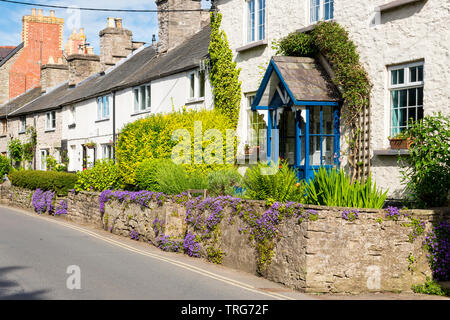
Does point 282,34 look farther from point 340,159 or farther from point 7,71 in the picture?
point 7,71

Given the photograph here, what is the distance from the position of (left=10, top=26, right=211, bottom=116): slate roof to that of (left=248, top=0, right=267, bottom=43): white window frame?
9.94ft

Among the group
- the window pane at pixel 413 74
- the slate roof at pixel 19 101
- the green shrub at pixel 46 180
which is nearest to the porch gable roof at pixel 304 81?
the window pane at pixel 413 74

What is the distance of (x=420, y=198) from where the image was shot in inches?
424

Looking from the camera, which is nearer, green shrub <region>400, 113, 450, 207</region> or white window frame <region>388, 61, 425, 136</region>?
green shrub <region>400, 113, 450, 207</region>

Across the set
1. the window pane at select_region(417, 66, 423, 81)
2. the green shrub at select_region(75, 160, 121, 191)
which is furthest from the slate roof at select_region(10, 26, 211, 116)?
the window pane at select_region(417, 66, 423, 81)

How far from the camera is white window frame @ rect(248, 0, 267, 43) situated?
1698cm

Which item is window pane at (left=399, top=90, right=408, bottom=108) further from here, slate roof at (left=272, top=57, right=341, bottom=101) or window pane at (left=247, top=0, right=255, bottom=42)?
window pane at (left=247, top=0, right=255, bottom=42)

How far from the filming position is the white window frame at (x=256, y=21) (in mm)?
16984

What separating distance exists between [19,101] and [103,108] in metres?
19.0

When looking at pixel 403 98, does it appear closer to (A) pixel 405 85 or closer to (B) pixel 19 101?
(A) pixel 405 85

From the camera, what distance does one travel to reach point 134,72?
2870 centimetres

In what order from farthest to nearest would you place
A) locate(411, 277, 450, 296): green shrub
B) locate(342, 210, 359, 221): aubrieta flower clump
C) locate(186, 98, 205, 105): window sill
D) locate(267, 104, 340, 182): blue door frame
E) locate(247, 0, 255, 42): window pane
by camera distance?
locate(186, 98, 205, 105): window sill < locate(247, 0, 255, 42): window pane < locate(267, 104, 340, 182): blue door frame < locate(342, 210, 359, 221): aubrieta flower clump < locate(411, 277, 450, 296): green shrub

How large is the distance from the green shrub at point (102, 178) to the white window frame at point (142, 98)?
17.1ft
